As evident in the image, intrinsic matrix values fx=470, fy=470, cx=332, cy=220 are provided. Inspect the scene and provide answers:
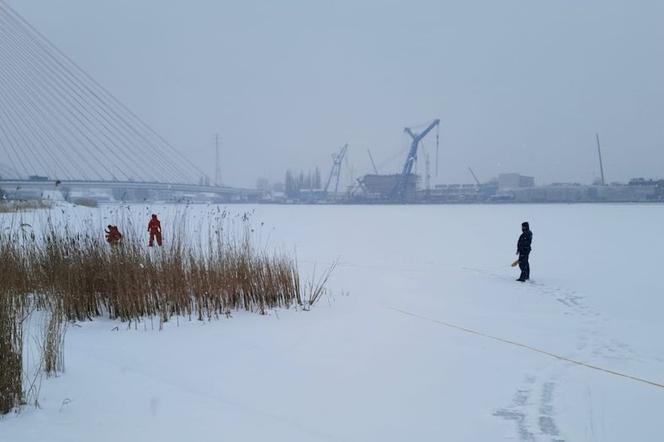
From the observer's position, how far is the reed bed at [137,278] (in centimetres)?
495

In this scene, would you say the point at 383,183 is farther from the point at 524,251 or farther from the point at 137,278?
the point at 137,278

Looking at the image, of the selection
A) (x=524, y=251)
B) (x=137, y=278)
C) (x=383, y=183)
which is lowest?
(x=524, y=251)

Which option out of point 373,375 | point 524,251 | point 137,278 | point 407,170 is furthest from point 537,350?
point 407,170

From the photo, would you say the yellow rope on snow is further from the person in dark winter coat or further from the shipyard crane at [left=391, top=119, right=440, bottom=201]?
Answer: the shipyard crane at [left=391, top=119, right=440, bottom=201]

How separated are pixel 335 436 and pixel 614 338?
12.1 ft

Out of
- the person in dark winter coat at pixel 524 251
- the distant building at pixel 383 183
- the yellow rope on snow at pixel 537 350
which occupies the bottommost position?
the yellow rope on snow at pixel 537 350

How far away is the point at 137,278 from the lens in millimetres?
5031

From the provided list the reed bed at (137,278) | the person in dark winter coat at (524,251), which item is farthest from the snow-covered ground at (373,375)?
the person in dark winter coat at (524,251)

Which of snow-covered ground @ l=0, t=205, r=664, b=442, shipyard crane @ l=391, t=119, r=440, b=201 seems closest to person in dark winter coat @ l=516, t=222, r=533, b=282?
snow-covered ground @ l=0, t=205, r=664, b=442

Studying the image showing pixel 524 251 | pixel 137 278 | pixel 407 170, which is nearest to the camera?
pixel 137 278

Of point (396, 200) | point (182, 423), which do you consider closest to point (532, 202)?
point (396, 200)

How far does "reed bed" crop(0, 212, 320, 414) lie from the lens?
4953 millimetres

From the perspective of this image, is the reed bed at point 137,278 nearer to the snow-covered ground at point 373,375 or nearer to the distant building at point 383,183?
the snow-covered ground at point 373,375

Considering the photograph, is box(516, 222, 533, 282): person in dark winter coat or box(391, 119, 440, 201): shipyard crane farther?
box(391, 119, 440, 201): shipyard crane
